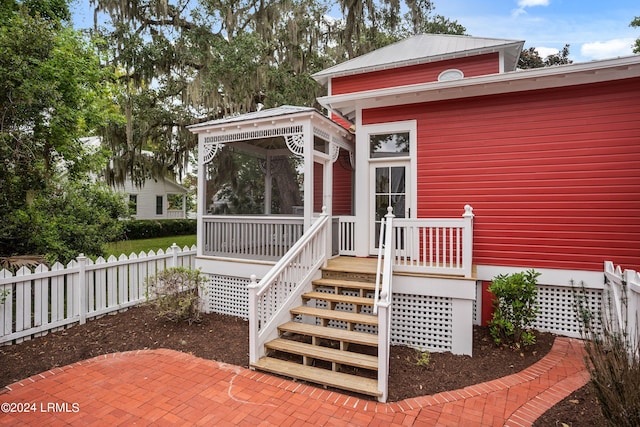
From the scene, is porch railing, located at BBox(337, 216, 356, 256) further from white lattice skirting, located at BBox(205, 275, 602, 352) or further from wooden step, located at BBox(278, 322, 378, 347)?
wooden step, located at BBox(278, 322, 378, 347)

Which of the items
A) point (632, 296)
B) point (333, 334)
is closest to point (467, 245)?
point (632, 296)

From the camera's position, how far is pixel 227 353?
4.62m

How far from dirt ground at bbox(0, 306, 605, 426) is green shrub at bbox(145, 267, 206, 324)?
0.18 meters

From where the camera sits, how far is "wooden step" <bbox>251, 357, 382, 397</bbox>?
3559mm

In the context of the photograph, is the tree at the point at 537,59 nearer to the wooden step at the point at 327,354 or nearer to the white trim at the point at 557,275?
the white trim at the point at 557,275

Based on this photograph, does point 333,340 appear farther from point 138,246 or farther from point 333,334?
point 138,246

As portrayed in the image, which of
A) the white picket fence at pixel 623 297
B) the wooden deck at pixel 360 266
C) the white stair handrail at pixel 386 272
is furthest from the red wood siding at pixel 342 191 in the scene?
the white picket fence at pixel 623 297

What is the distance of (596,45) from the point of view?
17594mm

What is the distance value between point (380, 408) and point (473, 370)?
Result: 152 cm

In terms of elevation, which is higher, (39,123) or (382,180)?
(39,123)

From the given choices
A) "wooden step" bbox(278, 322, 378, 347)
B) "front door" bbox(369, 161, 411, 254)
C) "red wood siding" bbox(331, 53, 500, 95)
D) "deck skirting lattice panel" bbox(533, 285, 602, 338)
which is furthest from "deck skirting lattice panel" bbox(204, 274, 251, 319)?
"red wood siding" bbox(331, 53, 500, 95)

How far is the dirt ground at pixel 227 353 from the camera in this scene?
141 inches

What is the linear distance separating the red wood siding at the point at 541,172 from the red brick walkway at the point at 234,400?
6.31 ft

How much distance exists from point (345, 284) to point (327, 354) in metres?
1.24
